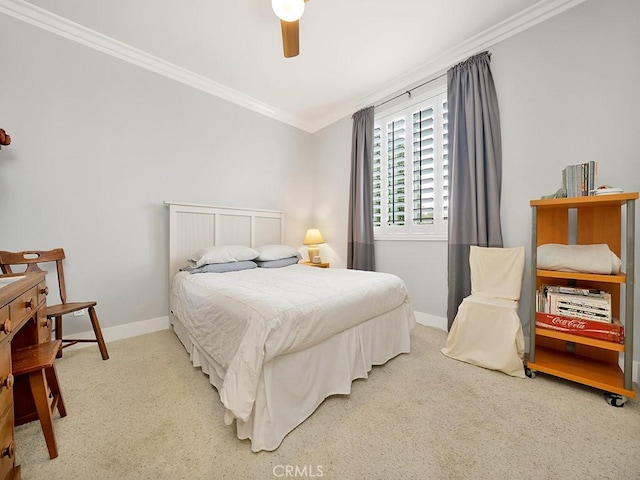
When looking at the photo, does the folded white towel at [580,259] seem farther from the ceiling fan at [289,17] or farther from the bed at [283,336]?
the ceiling fan at [289,17]

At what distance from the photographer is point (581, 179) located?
1.62m

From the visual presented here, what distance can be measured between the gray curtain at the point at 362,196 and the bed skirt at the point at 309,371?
3.91 feet

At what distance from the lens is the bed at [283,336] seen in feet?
3.81

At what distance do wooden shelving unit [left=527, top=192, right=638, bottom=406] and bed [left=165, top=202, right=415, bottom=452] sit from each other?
98 cm

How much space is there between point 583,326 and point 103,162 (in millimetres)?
4054

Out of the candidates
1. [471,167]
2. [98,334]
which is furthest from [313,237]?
[98,334]

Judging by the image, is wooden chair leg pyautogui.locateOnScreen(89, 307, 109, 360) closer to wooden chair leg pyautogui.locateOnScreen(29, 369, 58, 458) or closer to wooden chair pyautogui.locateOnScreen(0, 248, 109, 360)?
wooden chair pyautogui.locateOnScreen(0, 248, 109, 360)

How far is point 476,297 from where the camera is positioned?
2.05m

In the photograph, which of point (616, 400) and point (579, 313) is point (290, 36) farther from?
point (616, 400)

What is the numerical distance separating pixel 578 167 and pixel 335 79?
98.0 inches

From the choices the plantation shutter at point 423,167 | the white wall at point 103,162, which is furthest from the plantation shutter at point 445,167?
the white wall at point 103,162

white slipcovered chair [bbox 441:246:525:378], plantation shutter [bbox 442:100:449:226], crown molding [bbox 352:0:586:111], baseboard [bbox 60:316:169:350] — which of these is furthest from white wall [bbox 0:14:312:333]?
white slipcovered chair [bbox 441:246:525:378]

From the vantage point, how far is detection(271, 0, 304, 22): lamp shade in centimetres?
152

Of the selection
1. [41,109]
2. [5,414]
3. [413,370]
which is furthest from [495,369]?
[41,109]
